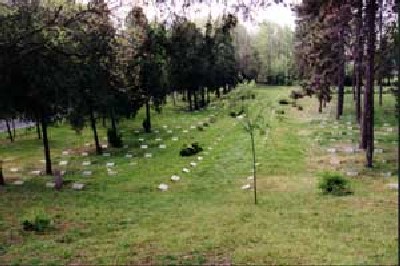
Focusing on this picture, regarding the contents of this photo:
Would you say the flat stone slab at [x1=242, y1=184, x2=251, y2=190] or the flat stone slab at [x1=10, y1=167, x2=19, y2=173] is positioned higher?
the flat stone slab at [x1=242, y1=184, x2=251, y2=190]

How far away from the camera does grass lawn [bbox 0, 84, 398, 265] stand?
8.27 m

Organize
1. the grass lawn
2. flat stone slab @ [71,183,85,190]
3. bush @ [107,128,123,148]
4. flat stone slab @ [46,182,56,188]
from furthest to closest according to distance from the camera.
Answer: bush @ [107,128,123,148], flat stone slab @ [46,182,56,188], flat stone slab @ [71,183,85,190], the grass lawn

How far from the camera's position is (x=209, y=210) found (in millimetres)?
11805

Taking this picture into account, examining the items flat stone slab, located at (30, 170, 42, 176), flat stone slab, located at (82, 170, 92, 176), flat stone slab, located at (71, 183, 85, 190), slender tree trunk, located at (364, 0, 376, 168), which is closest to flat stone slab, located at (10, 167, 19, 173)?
flat stone slab, located at (30, 170, 42, 176)

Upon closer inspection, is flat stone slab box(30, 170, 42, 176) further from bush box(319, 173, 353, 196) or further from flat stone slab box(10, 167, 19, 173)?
bush box(319, 173, 353, 196)

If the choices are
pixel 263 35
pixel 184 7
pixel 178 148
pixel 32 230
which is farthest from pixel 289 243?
pixel 263 35

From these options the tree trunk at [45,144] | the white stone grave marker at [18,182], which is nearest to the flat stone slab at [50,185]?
the white stone grave marker at [18,182]

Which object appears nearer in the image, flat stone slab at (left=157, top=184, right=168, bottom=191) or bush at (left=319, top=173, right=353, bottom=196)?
bush at (left=319, top=173, right=353, bottom=196)

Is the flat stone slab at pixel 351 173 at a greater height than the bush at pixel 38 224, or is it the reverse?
the bush at pixel 38 224

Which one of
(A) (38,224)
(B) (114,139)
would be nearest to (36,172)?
(B) (114,139)

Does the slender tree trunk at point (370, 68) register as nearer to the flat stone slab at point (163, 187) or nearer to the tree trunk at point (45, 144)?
the flat stone slab at point (163, 187)

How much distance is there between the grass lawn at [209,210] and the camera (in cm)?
827

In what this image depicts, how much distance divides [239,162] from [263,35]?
8023cm

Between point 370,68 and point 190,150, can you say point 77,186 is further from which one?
point 370,68
